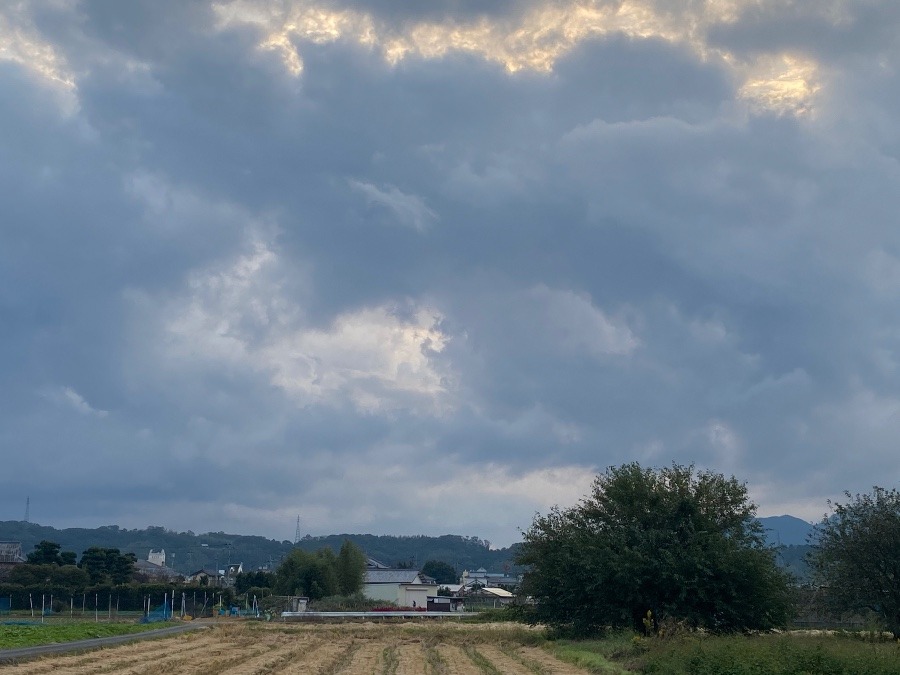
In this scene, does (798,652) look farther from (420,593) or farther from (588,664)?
(420,593)

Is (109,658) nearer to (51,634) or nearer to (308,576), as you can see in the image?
(51,634)

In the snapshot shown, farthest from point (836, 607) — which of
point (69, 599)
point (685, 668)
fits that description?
point (69, 599)

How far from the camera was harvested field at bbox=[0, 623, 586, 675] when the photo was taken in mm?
35344

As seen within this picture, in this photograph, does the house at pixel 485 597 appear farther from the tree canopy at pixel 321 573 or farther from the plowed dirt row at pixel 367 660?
the plowed dirt row at pixel 367 660

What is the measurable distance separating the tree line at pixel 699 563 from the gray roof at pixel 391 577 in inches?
3419

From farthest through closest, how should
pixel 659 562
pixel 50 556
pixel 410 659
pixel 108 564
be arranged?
pixel 50 556, pixel 108 564, pixel 659 562, pixel 410 659

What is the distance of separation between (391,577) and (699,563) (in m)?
102

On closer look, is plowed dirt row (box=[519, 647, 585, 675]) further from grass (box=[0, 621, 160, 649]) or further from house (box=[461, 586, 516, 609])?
house (box=[461, 586, 516, 609])

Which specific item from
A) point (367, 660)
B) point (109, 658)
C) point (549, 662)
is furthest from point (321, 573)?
point (549, 662)

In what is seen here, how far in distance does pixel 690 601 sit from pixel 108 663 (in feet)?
97.4

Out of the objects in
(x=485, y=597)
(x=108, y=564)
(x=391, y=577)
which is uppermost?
(x=108, y=564)

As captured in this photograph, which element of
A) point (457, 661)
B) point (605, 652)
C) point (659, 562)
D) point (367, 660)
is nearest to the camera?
point (457, 661)

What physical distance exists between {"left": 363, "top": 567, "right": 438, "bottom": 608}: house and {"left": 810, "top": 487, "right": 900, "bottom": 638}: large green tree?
282ft

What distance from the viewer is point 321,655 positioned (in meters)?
44.9
